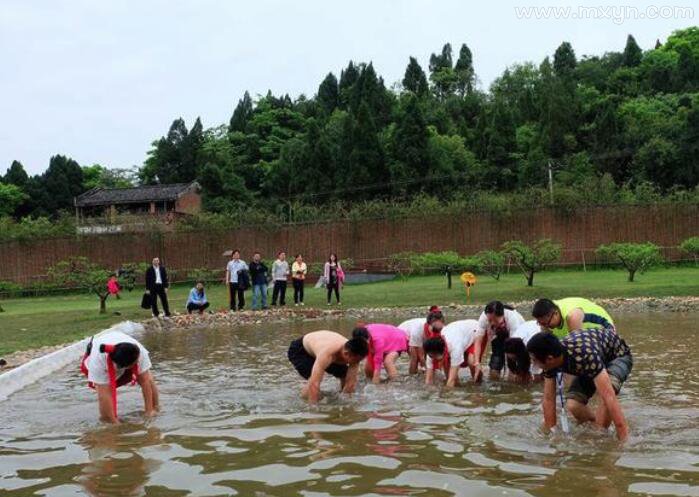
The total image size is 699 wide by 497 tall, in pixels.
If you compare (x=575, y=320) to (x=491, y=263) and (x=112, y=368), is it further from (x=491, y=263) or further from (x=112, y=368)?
(x=491, y=263)

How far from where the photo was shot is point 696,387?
26.2 feet

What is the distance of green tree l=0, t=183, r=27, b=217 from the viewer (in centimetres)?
5878

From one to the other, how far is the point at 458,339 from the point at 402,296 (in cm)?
1268

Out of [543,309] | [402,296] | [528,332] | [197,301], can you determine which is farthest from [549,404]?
[402,296]

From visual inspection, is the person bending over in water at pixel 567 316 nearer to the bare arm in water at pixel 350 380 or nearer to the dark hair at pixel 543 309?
the dark hair at pixel 543 309

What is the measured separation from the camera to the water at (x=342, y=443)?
4879mm

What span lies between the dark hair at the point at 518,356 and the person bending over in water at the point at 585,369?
174cm

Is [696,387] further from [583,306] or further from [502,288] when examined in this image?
[502,288]

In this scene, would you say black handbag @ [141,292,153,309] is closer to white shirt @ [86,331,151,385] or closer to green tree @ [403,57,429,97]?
white shirt @ [86,331,151,385]

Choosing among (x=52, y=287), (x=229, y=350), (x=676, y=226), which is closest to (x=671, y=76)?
(x=676, y=226)

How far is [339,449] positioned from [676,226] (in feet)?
95.1

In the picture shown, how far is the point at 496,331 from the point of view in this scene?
9016 mm

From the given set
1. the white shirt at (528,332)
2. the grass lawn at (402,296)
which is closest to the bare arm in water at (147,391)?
the white shirt at (528,332)

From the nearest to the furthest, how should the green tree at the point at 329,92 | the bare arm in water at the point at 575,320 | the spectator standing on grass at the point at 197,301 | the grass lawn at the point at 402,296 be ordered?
1. the bare arm in water at the point at 575,320
2. the grass lawn at the point at 402,296
3. the spectator standing on grass at the point at 197,301
4. the green tree at the point at 329,92
